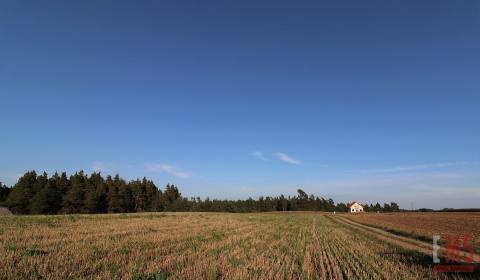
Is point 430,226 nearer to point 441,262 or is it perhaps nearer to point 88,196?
point 441,262

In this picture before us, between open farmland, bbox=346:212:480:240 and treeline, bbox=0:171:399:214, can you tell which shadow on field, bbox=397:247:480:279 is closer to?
open farmland, bbox=346:212:480:240

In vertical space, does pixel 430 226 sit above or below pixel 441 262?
above

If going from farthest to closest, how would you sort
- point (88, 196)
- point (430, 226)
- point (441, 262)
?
point (88, 196) < point (430, 226) < point (441, 262)

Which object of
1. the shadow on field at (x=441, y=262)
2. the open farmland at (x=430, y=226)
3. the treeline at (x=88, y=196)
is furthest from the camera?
the treeline at (x=88, y=196)

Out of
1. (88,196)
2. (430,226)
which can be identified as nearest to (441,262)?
(430,226)

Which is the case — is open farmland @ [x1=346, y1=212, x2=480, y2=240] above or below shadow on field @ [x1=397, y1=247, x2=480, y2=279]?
above

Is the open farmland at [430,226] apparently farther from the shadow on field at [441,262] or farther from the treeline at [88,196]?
the treeline at [88,196]

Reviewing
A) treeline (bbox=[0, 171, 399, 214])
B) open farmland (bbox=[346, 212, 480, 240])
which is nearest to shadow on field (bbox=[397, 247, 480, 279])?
open farmland (bbox=[346, 212, 480, 240])

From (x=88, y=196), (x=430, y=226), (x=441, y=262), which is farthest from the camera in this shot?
(x=88, y=196)

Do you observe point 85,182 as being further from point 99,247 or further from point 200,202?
point 99,247

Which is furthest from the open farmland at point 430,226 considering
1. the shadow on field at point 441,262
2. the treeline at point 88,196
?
the treeline at point 88,196

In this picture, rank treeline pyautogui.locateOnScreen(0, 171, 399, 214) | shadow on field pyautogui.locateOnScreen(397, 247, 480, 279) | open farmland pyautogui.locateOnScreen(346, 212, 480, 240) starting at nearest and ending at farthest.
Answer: shadow on field pyautogui.locateOnScreen(397, 247, 480, 279) < open farmland pyautogui.locateOnScreen(346, 212, 480, 240) < treeline pyautogui.locateOnScreen(0, 171, 399, 214)

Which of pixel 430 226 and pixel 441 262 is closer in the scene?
pixel 441 262

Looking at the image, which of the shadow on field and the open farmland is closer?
the shadow on field
